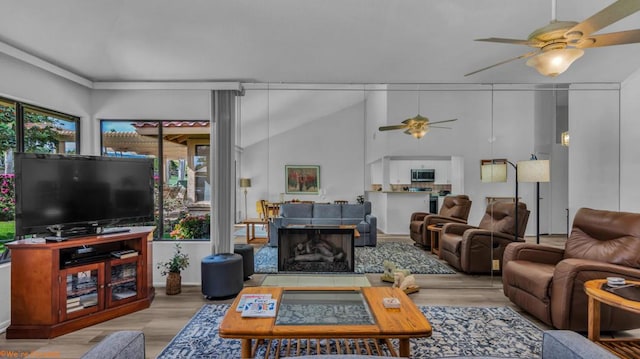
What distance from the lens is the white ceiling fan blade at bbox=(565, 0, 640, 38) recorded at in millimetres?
1523

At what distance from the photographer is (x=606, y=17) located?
1.66 meters

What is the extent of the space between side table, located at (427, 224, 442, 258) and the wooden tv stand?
3.46 meters

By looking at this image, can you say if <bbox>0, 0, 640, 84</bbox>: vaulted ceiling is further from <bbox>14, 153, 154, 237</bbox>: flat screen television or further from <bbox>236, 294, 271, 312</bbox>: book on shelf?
<bbox>236, 294, 271, 312</bbox>: book on shelf

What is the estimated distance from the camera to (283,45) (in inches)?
126

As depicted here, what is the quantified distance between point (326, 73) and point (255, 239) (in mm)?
2340

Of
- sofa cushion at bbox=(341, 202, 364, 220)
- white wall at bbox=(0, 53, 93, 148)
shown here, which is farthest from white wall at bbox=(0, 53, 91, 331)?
sofa cushion at bbox=(341, 202, 364, 220)

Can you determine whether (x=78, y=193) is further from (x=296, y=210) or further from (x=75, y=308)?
(x=296, y=210)

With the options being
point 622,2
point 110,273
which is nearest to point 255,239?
point 110,273

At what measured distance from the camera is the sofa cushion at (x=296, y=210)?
13.9ft

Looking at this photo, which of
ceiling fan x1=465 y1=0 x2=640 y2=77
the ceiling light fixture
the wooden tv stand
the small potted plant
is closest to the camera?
ceiling fan x1=465 y1=0 x2=640 y2=77

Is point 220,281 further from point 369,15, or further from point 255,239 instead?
point 369,15

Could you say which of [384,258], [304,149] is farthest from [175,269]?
[384,258]

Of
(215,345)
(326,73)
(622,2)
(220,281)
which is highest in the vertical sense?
(326,73)

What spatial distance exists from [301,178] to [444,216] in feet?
6.37
